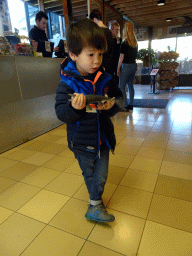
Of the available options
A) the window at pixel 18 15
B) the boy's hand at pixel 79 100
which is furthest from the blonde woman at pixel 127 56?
the boy's hand at pixel 79 100

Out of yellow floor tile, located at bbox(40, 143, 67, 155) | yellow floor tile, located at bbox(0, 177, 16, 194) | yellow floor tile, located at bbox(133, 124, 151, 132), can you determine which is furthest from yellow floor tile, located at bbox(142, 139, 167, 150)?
yellow floor tile, located at bbox(0, 177, 16, 194)

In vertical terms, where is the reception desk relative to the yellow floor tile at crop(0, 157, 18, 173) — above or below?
above

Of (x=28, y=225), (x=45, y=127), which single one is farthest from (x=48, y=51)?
(x=28, y=225)

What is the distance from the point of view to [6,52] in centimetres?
230

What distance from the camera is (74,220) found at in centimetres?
122

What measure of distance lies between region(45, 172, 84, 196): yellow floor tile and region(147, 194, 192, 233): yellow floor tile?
63 cm

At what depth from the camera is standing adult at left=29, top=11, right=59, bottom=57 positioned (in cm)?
291

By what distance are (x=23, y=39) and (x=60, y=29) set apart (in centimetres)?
213

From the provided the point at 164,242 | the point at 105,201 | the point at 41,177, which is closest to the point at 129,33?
the point at 41,177

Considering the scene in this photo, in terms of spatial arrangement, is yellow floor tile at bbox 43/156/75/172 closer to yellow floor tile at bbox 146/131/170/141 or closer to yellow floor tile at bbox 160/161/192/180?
yellow floor tile at bbox 160/161/192/180

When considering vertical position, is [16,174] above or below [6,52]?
below

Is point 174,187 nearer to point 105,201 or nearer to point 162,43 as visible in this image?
point 105,201

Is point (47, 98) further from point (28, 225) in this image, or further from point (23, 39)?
point (28, 225)

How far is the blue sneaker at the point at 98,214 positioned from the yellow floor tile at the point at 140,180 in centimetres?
45
